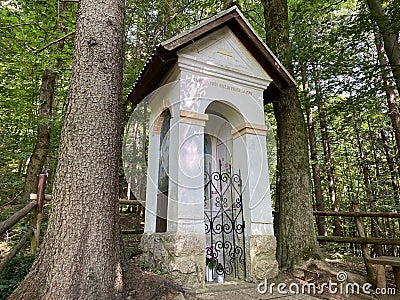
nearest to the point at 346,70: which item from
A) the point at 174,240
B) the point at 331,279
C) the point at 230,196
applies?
the point at 230,196

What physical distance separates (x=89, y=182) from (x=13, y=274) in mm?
1795

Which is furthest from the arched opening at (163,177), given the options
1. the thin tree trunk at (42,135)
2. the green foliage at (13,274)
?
the thin tree trunk at (42,135)

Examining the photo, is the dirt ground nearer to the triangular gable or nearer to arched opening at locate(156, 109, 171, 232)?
arched opening at locate(156, 109, 171, 232)

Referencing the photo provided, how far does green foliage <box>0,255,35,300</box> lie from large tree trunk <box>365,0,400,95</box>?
6598 mm

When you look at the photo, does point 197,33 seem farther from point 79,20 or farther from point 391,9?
point 391,9

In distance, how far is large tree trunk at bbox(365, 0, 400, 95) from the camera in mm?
4660

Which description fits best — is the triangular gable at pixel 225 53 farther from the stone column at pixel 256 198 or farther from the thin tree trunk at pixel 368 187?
the thin tree trunk at pixel 368 187

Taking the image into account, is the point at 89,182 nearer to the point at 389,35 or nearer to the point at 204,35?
the point at 204,35

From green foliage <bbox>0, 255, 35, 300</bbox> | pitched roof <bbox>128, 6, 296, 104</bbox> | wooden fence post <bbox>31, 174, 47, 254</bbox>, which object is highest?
pitched roof <bbox>128, 6, 296, 104</bbox>

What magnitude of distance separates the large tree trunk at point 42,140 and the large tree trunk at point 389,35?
7.32m

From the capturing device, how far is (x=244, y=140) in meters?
4.79

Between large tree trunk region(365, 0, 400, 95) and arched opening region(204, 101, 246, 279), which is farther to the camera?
large tree trunk region(365, 0, 400, 95)

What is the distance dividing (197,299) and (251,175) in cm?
217

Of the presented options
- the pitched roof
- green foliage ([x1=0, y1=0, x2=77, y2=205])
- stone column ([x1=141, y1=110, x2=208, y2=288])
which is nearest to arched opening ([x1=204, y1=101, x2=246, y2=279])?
stone column ([x1=141, y1=110, x2=208, y2=288])
